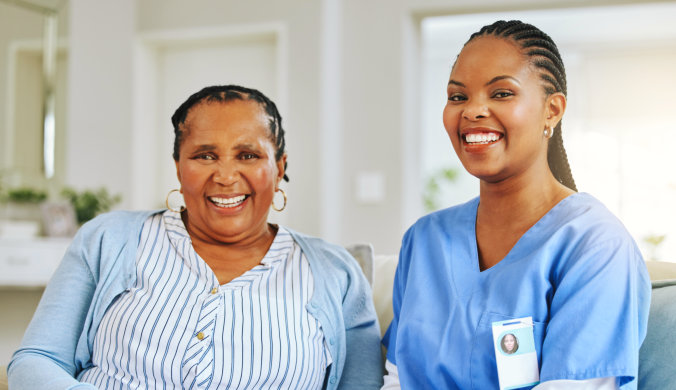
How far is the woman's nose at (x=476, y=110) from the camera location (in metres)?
1.05

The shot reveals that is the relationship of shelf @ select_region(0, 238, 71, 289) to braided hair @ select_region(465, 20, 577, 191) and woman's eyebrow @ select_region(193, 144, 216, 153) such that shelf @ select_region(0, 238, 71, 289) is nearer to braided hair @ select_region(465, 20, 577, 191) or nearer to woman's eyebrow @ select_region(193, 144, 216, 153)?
woman's eyebrow @ select_region(193, 144, 216, 153)

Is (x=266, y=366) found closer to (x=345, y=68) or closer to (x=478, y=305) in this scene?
(x=478, y=305)

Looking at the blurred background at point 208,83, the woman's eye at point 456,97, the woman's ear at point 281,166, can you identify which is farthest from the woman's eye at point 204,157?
the blurred background at point 208,83

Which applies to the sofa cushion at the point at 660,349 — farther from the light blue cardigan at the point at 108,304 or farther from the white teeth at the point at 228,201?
the white teeth at the point at 228,201

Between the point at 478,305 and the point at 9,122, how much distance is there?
3.33 meters

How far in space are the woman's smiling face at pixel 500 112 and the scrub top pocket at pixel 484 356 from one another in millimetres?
228

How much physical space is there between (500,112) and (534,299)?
291 mm

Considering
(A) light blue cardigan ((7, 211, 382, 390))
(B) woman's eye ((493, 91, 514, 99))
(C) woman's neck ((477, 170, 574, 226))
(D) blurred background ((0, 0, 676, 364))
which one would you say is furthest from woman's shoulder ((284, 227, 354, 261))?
(D) blurred background ((0, 0, 676, 364))

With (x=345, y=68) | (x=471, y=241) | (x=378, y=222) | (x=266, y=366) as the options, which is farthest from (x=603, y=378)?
(x=345, y=68)

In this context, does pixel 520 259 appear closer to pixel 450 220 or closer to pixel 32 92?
pixel 450 220

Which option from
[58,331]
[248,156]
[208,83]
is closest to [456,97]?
[248,156]

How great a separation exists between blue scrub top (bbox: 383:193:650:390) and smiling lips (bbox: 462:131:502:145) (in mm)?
148

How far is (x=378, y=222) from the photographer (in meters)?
3.52

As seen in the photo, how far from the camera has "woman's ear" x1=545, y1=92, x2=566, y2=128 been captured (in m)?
1.06
